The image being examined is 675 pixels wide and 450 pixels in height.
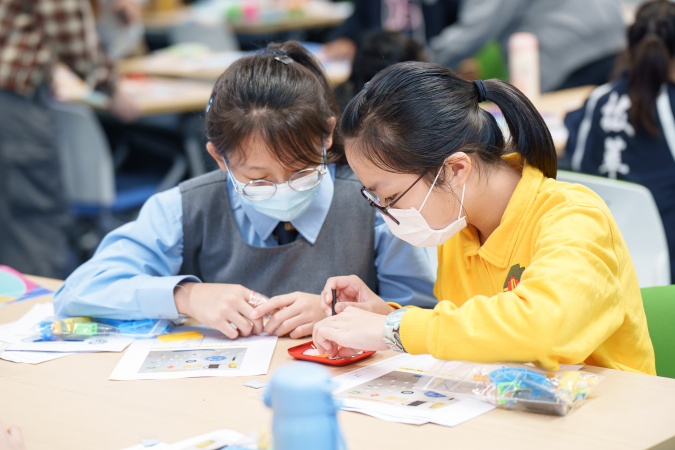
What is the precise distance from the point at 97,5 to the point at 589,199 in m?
4.02

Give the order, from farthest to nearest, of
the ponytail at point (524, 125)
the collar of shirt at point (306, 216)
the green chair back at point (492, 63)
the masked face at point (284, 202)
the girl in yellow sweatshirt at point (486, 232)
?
the green chair back at point (492, 63) < the collar of shirt at point (306, 216) < the masked face at point (284, 202) < the ponytail at point (524, 125) < the girl in yellow sweatshirt at point (486, 232)

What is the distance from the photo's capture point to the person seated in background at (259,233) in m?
1.48

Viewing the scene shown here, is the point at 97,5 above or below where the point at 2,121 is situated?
above

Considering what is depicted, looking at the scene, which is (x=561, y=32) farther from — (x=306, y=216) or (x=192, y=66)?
(x=306, y=216)

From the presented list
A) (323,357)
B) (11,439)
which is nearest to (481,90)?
(323,357)

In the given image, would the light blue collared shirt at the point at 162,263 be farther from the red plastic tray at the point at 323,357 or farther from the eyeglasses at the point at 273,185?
the red plastic tray at the point at 323,357

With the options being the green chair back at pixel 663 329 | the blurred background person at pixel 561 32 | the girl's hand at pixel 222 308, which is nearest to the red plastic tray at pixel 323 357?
the girl's hand at pixel 222 308

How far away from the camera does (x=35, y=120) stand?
10.8 ft

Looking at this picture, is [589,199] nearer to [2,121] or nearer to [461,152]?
[461,152]

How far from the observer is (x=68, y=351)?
1.40 metres

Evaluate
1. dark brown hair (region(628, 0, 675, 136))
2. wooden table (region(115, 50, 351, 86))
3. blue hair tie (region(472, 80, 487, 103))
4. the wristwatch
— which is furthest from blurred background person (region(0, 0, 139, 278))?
the wristwatch

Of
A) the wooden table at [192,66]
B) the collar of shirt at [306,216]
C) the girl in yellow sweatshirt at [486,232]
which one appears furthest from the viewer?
the wooden table at [192,66]

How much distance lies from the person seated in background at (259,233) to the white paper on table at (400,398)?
24cm

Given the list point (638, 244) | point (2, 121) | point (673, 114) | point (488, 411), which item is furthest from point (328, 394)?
point (2, 121)
